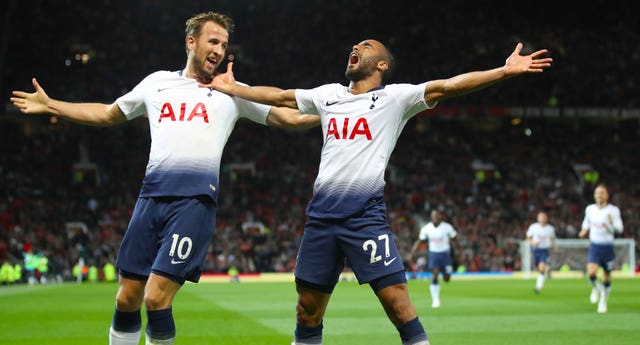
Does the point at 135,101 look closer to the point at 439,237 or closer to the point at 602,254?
the point at 602,254

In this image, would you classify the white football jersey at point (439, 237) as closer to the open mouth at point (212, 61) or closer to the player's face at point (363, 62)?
the player's face at point (363, 62)

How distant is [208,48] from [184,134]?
27.3 inches

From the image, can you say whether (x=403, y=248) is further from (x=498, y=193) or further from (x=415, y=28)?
(x=415, y=28)

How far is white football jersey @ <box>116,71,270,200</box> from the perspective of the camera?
617 centimetres

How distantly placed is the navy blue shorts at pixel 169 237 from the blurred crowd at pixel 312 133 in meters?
26.9

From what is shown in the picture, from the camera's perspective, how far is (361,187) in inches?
243

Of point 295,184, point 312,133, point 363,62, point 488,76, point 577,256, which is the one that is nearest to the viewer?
point 488,76

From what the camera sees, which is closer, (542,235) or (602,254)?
(602,254)

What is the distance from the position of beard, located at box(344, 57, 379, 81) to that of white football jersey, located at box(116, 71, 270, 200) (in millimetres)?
946

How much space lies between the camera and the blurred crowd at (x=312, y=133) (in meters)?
36.5

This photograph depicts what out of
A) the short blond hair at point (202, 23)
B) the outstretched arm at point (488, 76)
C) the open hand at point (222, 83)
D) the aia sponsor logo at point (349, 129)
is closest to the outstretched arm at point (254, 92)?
the open hand at point (222, 83)

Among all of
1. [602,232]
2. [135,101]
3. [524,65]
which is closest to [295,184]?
[602,232]

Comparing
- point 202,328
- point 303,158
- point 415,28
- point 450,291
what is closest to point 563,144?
point 415,28

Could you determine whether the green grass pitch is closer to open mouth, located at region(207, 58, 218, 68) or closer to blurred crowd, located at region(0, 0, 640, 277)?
open mouth, located at region(207, 58, 218, 68)
